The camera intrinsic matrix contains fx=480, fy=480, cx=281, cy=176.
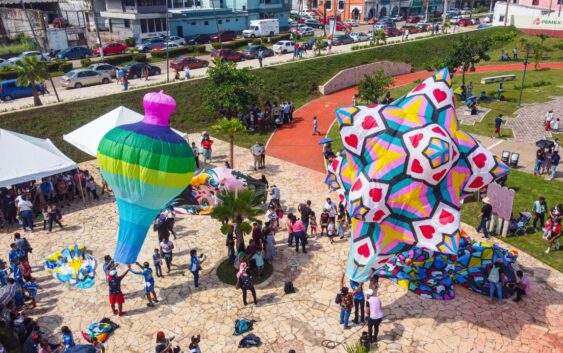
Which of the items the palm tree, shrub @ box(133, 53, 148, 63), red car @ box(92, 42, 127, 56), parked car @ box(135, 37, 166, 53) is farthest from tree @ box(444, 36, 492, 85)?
red car @ box(92, 42, 127, 56)

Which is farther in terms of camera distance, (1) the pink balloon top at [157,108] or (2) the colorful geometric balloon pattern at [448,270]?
(1) the pink balloon top at [157,108]

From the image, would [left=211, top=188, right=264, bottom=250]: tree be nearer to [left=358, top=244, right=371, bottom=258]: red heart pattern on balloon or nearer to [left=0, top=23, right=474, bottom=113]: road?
[left=358, top=244, right=371, bottom=258]: red heart pattern on balloon

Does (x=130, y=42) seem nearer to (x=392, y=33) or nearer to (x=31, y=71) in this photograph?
(x=31, y=71)

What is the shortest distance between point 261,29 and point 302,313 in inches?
2152

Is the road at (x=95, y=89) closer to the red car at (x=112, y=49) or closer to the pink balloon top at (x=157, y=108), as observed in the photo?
the red car at (x=112, y=49)

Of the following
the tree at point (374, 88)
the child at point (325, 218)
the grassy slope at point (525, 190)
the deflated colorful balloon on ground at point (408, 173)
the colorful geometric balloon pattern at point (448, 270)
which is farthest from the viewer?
the tree at point (374, 88)

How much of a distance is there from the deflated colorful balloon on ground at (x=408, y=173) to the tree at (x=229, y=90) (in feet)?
55.0

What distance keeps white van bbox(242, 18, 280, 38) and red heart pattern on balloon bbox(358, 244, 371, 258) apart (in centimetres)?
5403

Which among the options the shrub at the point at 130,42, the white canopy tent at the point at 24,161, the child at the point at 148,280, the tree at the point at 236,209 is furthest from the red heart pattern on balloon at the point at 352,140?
the shrub at the point at 130,42

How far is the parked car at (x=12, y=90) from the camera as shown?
3494 cm

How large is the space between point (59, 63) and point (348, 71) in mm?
27586

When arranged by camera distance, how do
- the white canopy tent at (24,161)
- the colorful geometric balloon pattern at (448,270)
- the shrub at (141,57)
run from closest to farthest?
the colorful geometric balloon pattern at (448,270) → the white canopy tent at (24,161) → the shrub at (141,57)

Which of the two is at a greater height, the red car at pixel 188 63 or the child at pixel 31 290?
the red car at pixel 188 63

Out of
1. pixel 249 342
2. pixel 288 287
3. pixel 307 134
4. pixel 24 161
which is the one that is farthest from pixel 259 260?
pixel 307 134
